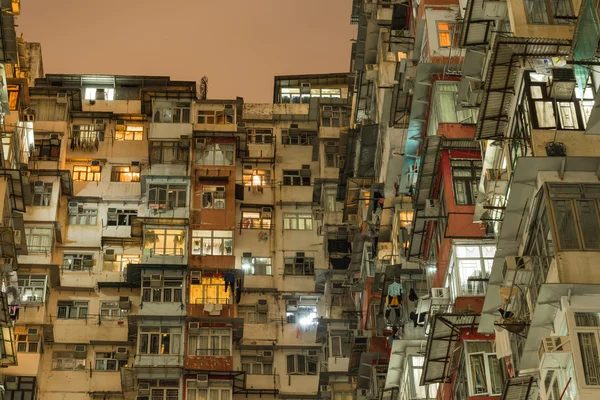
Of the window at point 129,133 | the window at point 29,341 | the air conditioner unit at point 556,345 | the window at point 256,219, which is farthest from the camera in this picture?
the window at point 129,133

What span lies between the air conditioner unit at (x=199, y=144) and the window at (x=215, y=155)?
110 mm

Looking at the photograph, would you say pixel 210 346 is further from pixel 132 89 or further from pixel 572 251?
pixel 572 251

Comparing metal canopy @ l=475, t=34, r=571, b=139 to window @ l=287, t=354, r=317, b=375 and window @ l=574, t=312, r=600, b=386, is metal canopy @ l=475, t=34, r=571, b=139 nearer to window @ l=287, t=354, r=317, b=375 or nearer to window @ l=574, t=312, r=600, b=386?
window @ l=574, t=312, r=600, b=386

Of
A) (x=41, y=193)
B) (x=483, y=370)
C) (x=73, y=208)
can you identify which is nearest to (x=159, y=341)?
(x=73, y=208)

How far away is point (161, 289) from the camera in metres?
57.6

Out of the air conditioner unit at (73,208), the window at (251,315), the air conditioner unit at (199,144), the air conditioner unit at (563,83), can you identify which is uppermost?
the air conditioner unit at (199,144)

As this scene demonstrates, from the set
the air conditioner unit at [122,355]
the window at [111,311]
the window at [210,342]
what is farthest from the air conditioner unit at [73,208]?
the window at [210,342]

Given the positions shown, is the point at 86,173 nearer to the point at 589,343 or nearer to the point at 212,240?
the point at 212,240

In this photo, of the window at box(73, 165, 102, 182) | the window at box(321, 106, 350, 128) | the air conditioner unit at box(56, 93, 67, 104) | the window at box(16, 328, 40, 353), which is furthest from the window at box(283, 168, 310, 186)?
the window at box(16, 328, 40, 353)

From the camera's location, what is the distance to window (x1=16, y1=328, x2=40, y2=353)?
184 feet

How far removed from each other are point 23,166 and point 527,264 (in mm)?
33437

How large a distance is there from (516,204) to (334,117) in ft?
109

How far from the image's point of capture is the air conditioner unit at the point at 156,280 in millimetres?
57656

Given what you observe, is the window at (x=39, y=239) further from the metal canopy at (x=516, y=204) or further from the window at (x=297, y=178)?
the metal canopy at (x=516, y=204)
